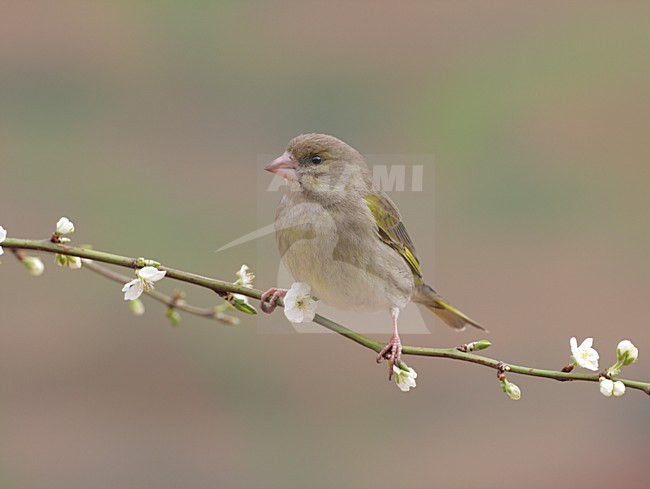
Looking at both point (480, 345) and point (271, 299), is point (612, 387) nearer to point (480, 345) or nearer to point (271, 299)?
point (480, 345)

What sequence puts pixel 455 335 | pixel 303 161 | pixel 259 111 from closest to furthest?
pixel 303 161 → pixel 455 335 → pixel 259 111

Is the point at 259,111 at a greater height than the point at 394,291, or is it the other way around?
the point at 259,111

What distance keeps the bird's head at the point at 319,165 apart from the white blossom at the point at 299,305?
0.12m

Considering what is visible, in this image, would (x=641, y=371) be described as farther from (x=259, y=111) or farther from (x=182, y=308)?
(x=182, y=308)

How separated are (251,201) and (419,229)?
1.15 m

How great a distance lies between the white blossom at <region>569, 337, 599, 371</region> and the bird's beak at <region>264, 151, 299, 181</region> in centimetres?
33

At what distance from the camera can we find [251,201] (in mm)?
2182

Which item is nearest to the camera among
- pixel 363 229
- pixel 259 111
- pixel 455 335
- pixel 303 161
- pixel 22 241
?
pixel 22 241

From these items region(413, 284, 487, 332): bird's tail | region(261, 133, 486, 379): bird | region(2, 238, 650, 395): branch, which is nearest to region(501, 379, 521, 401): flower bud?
region(2, 238, 650, 395): branch

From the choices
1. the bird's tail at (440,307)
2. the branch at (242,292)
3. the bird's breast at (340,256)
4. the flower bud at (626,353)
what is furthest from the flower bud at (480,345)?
the bird's tail at (440,307)

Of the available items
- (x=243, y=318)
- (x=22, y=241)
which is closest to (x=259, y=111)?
(x=243, y=318)

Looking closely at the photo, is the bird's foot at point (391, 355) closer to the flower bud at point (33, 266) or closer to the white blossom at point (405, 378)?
the white blossom at point (405, 378)

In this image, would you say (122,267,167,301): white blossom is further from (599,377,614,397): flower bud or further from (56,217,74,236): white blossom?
(599,377,614,397): flower bud

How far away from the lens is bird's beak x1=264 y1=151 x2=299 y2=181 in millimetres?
812
